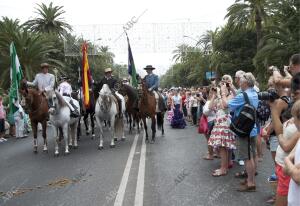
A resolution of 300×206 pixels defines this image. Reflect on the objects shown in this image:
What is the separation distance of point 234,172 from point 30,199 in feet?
13.1

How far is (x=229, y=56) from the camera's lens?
182ft

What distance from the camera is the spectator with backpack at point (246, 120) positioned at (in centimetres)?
768

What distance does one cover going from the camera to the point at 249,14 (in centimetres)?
3797

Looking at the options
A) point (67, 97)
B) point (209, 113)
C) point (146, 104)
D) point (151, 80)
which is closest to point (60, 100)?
point (67, 97)

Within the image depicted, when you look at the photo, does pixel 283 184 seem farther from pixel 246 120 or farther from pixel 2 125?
pixel 2 125

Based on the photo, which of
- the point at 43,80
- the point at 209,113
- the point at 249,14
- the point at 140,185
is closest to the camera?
the point at 140,185

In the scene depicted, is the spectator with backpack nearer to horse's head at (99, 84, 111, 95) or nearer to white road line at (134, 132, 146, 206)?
white road line at (134, 132, 146, 206)

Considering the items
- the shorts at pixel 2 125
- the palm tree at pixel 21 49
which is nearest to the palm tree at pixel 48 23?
the palm tree at pixel 21 49

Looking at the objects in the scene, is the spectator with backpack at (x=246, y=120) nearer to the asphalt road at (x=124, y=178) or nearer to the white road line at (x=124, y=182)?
the asphalt road at (x=124, y=178)

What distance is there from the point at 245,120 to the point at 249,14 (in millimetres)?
31800

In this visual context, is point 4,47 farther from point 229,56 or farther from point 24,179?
point 24,179

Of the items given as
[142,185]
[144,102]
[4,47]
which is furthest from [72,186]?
[4,47]

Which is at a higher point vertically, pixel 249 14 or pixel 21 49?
pixel 249 14

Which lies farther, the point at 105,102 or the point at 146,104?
the point at 146,104
